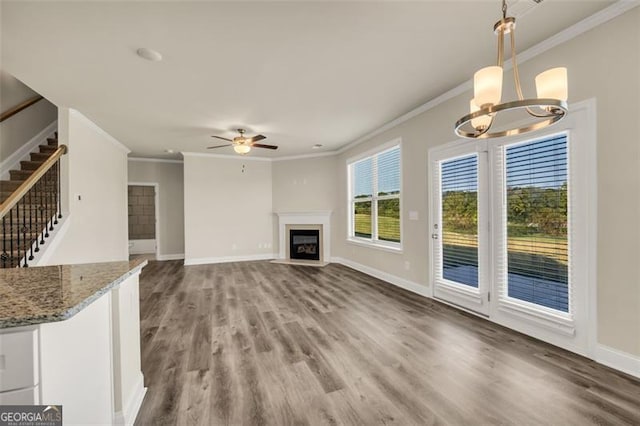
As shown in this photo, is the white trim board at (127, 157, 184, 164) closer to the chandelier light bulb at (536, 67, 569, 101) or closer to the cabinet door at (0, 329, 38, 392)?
the cabinet door at (0, 329, 38, 392)

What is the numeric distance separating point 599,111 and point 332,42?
2291mm

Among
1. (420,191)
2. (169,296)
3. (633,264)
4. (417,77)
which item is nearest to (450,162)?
(420,191)

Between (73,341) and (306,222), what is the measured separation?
608 centimetres

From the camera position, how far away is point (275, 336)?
9.32 feet

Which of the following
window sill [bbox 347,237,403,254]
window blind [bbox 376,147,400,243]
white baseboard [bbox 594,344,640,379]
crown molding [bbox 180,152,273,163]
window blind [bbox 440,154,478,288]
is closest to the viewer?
white baseboard [bbox 594,344,640,379]

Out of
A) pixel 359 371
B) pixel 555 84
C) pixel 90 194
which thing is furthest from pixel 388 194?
pixel 90 194

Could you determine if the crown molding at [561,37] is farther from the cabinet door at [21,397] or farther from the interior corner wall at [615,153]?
the cabinet door at [21,397]

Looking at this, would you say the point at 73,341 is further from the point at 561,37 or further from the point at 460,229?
the point at 561,37

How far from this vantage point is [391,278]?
4.87 m

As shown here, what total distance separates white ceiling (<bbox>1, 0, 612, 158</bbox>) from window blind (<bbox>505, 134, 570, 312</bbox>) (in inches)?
42.0

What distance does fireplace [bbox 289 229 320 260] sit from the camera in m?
7.07

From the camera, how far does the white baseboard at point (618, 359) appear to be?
2062mm

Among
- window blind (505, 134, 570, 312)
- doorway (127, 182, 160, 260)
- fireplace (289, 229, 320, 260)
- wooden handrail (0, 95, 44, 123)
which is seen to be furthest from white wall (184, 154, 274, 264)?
window blind (505, 134, 570, 312)

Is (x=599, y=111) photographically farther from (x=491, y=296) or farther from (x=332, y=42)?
(x=332, y=42)
